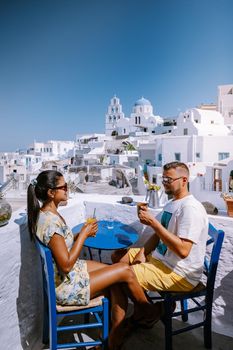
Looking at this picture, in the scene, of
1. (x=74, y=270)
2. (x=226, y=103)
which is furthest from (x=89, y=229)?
(x=226, y=103)

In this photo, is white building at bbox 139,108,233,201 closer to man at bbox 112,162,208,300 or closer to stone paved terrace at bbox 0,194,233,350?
stone paved terrace at bbox 0,194,233,350

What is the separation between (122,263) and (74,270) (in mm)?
392

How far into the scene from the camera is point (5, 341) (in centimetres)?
190

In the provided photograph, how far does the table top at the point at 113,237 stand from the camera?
7.48ft

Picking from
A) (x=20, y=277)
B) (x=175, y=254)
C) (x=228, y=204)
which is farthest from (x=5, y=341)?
(x=228, y=204)

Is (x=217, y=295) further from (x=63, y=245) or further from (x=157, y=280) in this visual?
(x=63, y=245)

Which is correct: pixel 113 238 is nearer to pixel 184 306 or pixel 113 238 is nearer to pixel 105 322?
pixel 105 322

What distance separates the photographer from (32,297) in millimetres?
2264

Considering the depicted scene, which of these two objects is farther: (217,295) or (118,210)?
(118,210)

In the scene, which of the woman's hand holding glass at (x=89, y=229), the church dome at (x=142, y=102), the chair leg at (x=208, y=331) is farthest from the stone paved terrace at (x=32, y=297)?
the church dome at (x=142, y=102)

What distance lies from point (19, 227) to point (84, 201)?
1.20 metres

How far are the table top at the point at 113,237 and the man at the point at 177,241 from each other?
0.30 m

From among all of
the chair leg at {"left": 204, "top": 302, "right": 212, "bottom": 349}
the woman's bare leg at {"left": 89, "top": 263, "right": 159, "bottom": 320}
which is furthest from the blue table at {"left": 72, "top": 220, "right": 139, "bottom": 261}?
the chair leg at {"left": 204, "top": 302, "right": 212, "bottom": 349}

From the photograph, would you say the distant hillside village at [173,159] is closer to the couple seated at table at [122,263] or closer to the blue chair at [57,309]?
the couple seated at table at [122,263]
